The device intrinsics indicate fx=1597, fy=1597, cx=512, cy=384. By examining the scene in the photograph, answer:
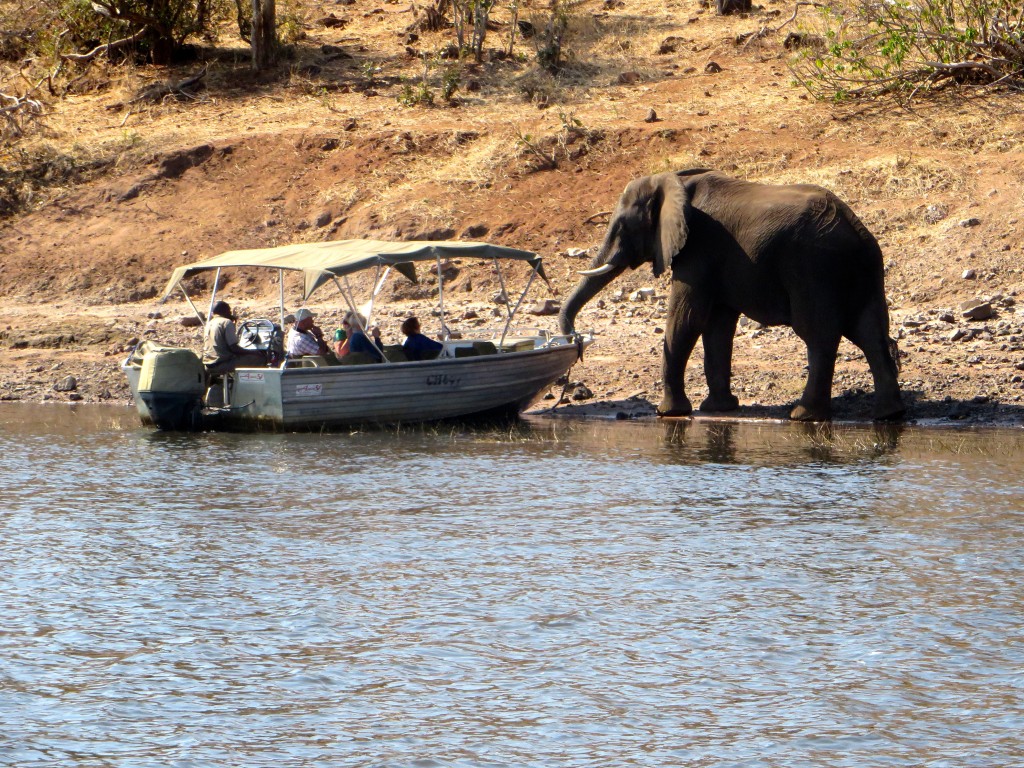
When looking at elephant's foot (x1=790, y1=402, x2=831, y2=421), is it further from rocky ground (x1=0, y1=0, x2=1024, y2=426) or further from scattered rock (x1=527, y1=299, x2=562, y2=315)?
scattered rock (x1=527, y1=299, x2=562, y2=315)

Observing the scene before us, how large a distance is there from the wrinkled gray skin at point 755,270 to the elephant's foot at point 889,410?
13 mm

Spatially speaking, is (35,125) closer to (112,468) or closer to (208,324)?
(208,324)

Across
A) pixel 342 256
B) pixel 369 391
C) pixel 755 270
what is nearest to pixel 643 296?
pixel 755 270

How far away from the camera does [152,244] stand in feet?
79.7

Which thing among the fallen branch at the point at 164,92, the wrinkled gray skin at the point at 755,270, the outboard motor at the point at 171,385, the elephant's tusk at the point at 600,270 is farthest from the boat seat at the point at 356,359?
the fallen branch at the point at 164,92

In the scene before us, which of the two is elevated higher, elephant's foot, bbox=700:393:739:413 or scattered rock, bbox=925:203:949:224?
scattered rock, bbox=925:203:949:224

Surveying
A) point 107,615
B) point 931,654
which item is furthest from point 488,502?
point 931,654

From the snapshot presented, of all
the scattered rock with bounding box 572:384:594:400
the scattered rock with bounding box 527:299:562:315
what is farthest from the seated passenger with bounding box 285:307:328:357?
the scattered rock with bounding box 527:299:562:315

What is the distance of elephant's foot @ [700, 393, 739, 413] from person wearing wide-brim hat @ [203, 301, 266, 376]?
4613 mm

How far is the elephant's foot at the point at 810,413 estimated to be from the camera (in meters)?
15.2

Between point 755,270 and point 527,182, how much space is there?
9150mm

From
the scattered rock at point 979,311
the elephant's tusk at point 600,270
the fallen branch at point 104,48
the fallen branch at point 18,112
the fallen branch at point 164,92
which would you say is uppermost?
the fallen branch at point 104,48

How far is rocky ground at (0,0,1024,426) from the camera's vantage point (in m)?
17.7

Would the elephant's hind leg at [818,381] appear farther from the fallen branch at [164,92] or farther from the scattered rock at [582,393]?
the fallen branch at [164,92]
